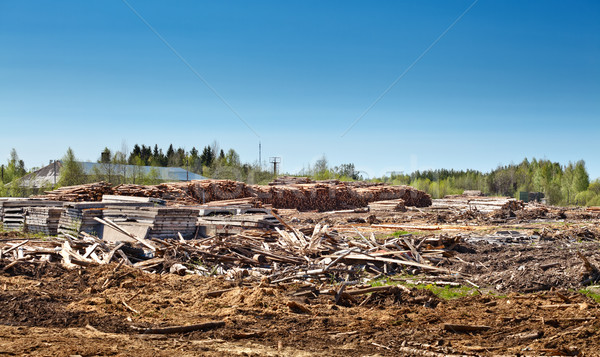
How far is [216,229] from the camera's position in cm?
1501

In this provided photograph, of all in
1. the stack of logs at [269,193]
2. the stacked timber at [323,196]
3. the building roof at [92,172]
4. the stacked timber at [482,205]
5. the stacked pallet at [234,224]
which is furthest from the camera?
the building roof at [92,172]

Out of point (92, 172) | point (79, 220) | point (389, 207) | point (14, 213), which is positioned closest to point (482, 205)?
point (389, 207)

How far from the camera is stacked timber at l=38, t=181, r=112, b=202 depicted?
2353cm

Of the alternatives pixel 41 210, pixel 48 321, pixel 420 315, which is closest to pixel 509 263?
pixel 420 315

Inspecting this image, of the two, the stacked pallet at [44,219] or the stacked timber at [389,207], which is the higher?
the stacked pallet at [44,219]

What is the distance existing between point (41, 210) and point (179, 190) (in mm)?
10105

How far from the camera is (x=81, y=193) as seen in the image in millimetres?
24016

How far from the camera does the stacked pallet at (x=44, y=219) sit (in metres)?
16.7

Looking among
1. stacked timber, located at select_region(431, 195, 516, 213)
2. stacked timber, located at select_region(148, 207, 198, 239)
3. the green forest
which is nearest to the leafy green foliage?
the green forest

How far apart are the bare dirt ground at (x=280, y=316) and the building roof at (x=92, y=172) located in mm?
34229

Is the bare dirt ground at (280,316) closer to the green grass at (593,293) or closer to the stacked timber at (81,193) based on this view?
the green grass at (593,293)

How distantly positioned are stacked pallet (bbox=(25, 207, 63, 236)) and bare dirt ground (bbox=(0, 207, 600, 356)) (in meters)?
7.11

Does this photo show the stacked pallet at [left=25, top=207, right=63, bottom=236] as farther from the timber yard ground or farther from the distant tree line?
the distant tree line

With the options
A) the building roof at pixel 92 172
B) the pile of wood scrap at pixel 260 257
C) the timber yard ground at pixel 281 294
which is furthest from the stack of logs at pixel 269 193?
the building roof at pixel 92 172
